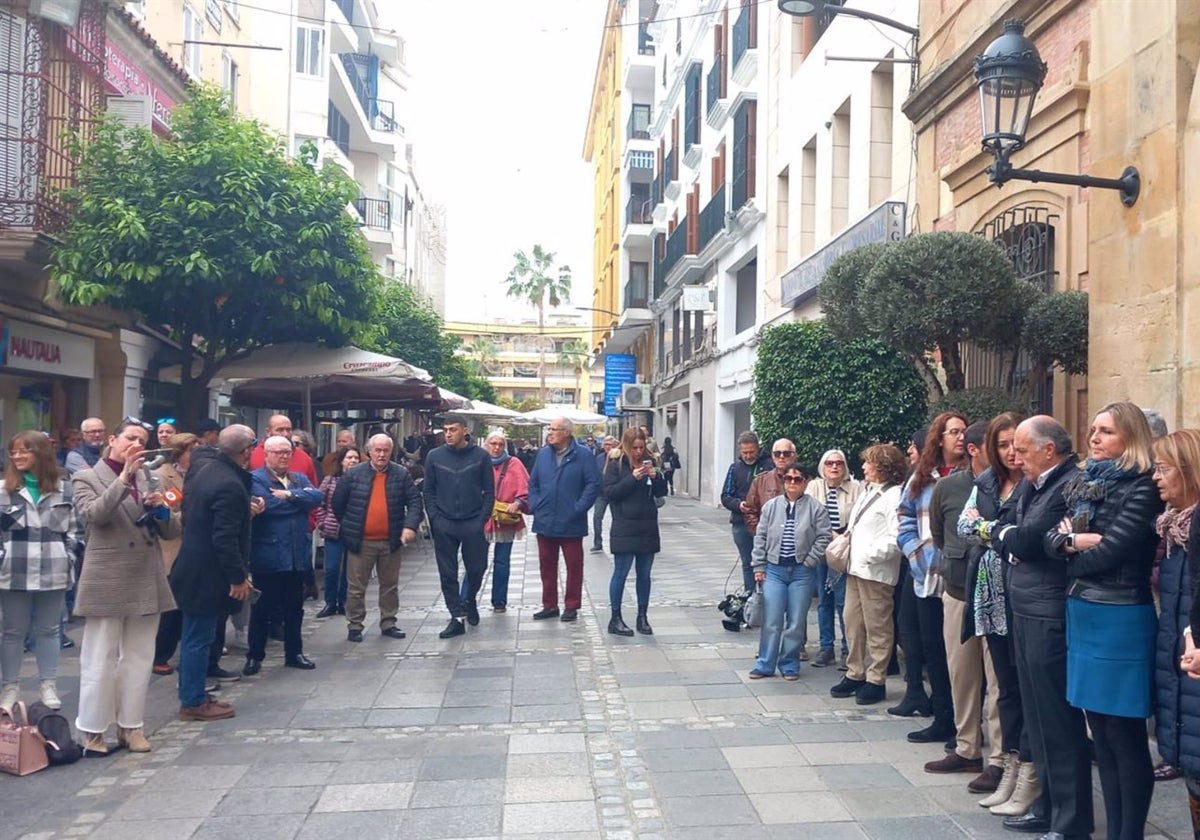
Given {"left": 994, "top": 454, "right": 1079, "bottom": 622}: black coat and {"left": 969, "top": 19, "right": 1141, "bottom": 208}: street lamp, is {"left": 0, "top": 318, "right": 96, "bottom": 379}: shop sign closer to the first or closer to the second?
{"left": 969, "top": 19, "right": 1141, "bottom": 208}: street lamp

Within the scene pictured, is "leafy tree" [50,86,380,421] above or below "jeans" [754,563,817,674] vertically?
above

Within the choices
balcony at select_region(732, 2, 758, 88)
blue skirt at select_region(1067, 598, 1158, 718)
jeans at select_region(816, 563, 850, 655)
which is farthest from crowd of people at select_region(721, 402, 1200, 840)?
balcony at select_region(732, 2, 758, 88)

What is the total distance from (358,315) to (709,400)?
15.9 metres

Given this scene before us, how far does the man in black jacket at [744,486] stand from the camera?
32.1ft

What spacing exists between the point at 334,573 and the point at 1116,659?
7814 mm

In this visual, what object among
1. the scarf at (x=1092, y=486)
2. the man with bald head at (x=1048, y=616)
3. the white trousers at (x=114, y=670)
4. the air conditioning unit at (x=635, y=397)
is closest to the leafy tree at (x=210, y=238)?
the white trousers at (x=114, y=670)

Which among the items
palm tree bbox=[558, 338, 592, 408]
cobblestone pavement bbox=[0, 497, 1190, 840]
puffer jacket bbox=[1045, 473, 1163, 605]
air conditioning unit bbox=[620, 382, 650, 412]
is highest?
palm tree bbox=[558, 338, 592, 408]

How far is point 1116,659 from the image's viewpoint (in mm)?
3945

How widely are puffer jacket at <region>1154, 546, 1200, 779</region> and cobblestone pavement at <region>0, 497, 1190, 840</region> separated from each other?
1.09m

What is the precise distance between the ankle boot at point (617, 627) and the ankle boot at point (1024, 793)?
4600mm

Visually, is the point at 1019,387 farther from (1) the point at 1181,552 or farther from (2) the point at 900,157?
(1) the point at 1181,552

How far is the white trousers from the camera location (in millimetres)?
5734

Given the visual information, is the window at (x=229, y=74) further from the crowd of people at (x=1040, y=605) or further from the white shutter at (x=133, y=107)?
the crowd of people at (x=1040, y=605)

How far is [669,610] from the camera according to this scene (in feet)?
34.8
